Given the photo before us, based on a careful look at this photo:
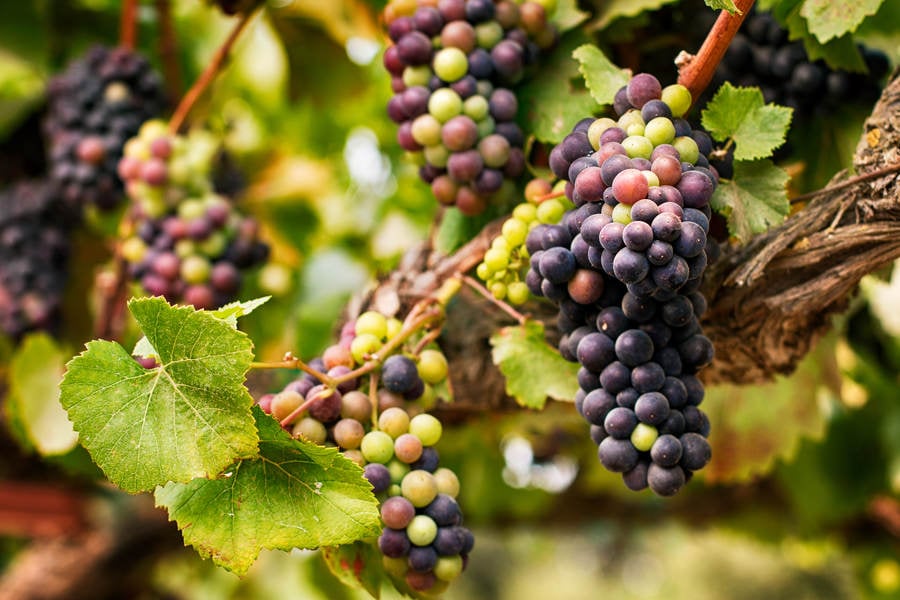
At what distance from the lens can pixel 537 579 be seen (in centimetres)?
754

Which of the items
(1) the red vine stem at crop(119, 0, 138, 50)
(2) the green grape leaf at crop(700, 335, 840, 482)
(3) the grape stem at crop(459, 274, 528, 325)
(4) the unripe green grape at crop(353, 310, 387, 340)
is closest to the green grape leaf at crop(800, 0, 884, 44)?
(3) the grape stem at crop(459, 274, 528, 325)

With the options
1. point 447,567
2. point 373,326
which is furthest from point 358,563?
point 373,326

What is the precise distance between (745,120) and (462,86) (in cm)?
27

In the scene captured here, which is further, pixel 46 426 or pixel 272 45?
pixel 272 45

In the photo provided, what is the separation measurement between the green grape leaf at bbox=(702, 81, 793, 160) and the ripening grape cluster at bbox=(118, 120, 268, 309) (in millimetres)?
714

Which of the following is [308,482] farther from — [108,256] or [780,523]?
[780,523]

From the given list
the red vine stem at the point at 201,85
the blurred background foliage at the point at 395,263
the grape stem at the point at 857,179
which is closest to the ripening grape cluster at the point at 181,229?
the red vine stem at the point at 201,85

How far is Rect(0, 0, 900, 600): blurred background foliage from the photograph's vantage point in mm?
1207

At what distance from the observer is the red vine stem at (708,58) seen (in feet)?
2.12

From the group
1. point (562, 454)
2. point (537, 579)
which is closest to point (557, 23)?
point (562, 454)

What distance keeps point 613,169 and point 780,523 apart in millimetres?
1781

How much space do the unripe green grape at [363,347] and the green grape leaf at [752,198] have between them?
32 centimetres

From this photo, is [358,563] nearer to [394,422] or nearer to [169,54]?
[394,422]

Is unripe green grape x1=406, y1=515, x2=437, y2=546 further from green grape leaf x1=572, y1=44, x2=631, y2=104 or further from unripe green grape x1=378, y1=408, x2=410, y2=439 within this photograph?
green grape leaf x1=572, y1=44, x2=631, y2=104
